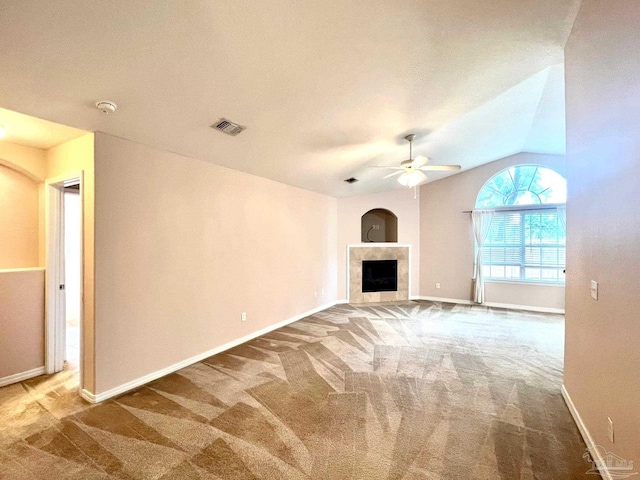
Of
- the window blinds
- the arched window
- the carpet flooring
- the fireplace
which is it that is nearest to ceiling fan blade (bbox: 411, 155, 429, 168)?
the carpet flooring

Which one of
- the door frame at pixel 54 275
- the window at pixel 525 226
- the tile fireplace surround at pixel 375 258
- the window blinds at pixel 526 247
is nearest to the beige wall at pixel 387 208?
the tile fireplace surround at pixel 375 258

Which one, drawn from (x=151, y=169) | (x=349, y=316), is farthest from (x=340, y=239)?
(x=151, y=169)

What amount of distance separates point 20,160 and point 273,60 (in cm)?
295

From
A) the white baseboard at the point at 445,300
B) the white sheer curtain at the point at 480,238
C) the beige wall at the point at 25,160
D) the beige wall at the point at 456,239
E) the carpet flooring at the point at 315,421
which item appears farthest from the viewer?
the white baseboard at the point at 445,300

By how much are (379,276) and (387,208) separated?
170 centimetres

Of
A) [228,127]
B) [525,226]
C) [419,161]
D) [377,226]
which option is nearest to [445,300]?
[525,226]

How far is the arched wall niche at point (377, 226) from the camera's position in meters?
7.91

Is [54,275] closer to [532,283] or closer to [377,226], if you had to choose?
[377,226]

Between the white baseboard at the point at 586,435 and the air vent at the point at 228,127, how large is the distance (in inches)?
147

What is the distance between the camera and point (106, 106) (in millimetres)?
2299

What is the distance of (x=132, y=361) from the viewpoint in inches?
115

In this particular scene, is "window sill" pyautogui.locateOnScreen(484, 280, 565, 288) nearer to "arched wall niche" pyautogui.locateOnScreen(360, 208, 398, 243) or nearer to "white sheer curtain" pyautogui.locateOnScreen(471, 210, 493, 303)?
"white sheer curtain" pyautogui.locateOnScreen(471, 210, 493, 303)

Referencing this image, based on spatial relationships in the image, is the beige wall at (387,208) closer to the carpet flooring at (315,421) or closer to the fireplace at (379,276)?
the fireplace at (379,276)

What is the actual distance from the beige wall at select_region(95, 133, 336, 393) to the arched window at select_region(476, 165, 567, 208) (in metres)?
4.78
